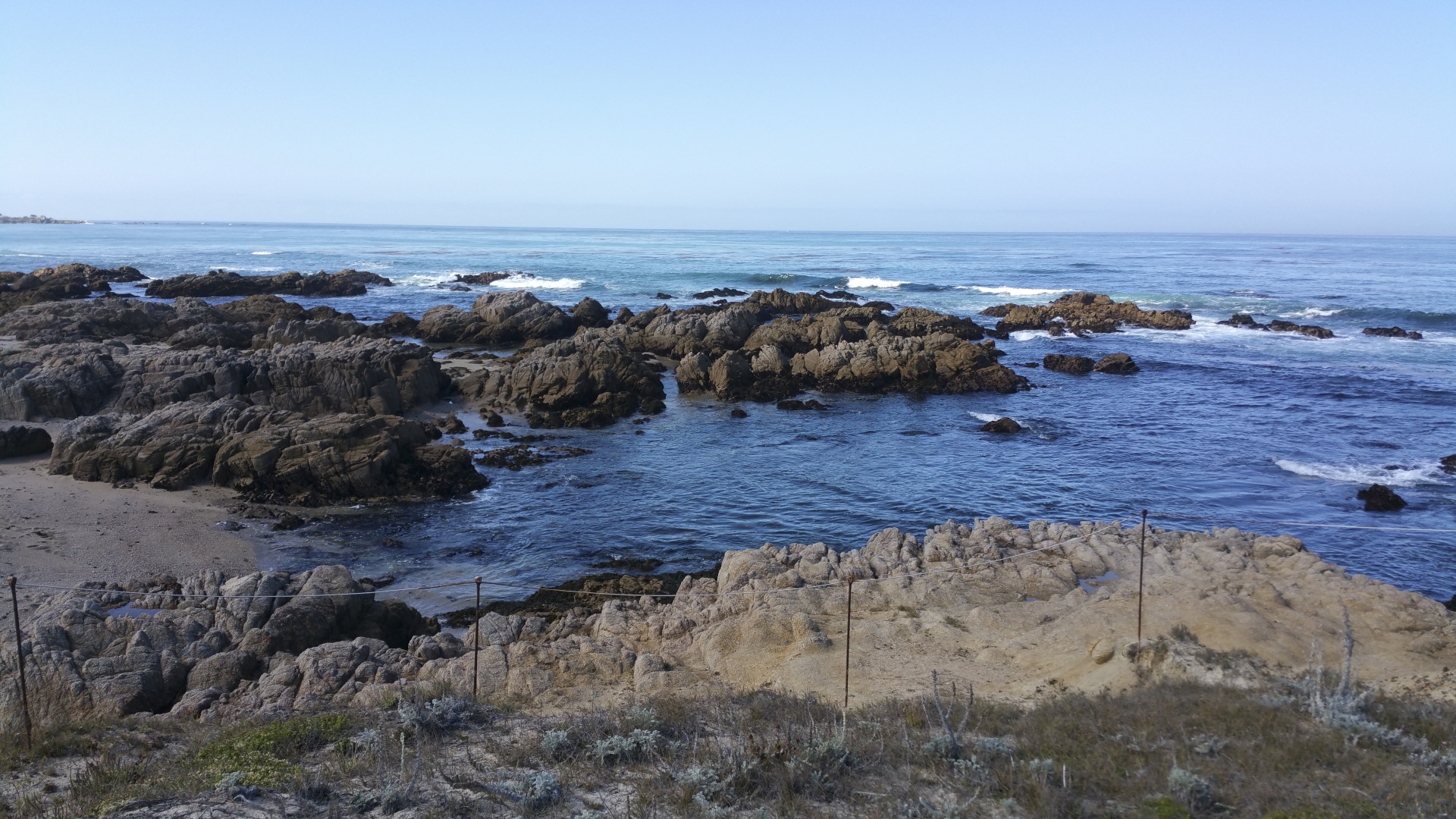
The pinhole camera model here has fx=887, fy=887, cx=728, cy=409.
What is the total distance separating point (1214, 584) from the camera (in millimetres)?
11703

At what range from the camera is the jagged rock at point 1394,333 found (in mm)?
39812

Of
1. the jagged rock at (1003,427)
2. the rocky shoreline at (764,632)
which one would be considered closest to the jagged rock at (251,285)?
the jagged rock at (1003,427)

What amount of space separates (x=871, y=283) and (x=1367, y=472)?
51.6 m

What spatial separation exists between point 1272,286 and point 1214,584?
6002cm

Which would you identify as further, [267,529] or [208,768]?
[267,529]

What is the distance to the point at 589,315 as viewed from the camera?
44.4 meters

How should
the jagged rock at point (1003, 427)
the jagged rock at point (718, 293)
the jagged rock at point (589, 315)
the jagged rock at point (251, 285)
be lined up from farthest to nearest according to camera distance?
the jagged rock at point (718, 293), the jagged rock at point (251, 285), the jagged rock at point (589, 315), the jagged rock at point (1003, 427)

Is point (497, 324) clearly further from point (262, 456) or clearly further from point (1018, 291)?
point (1018, 291)

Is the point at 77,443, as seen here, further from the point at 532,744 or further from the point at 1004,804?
the point at 1004,804

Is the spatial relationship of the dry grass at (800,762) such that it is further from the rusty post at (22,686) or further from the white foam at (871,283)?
the white foam at (871,283)

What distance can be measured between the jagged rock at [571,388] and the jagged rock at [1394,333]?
3451 centimetres

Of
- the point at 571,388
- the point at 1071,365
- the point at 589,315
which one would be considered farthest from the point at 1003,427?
the point at 589,315

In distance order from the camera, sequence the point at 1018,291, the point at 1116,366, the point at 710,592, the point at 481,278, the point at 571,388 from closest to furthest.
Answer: the point at 710,592, the point at 571,388, the point at 1116,366, the point at 1018,291, the point at 481,278

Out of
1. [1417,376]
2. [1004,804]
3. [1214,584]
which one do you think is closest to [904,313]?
[1417,376]
